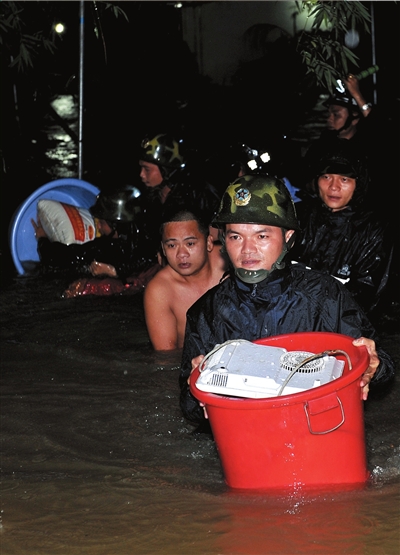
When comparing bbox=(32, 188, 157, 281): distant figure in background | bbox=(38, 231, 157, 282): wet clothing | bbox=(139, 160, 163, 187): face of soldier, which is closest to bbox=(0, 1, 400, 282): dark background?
bbox=(38, 231, 157, 282): wet clothing

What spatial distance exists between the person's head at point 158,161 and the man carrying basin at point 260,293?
4906 mm

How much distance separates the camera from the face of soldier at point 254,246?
381cm

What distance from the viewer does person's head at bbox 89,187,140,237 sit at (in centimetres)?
886

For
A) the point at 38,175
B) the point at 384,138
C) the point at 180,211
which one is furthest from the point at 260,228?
the point at 38,175

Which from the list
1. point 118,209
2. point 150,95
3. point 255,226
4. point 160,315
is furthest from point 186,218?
point 150,95

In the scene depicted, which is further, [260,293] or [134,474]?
[134,474]

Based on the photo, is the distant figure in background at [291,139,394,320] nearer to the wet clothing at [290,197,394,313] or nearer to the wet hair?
the wet clothing at [290,197,394,313]

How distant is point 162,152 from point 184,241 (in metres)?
3.03

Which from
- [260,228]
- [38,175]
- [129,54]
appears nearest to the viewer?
[260,228]

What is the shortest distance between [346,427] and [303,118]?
15.4m

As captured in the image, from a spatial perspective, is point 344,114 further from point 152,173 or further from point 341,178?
point 341,178

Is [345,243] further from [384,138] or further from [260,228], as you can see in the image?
[260,228]

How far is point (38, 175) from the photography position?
1412 cm

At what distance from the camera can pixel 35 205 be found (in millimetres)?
10195
